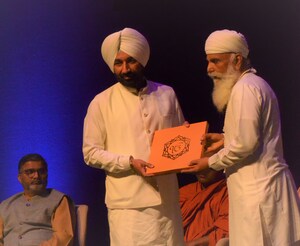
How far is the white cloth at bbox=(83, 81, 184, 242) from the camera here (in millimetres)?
4277

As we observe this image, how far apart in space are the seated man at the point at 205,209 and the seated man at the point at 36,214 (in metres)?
1.00

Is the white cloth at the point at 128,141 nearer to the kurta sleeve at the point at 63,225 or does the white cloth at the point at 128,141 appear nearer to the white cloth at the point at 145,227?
the white cloth at the point at 145,227

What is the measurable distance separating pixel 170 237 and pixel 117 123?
76cm

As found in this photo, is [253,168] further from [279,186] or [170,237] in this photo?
[170,237]

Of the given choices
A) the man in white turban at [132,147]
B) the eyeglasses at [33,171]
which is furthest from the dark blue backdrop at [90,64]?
the man in white turban at [132,147]

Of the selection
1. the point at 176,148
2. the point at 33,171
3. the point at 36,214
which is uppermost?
the point at 176,148

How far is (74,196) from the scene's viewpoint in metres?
6.13

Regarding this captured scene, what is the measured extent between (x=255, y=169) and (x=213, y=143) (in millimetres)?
453

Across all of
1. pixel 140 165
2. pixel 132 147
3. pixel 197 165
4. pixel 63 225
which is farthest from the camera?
pixel 63 225

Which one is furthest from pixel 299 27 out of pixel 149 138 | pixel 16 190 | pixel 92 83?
pixel 16 190

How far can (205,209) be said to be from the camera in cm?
583

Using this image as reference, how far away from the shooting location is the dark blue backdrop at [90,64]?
602 cm

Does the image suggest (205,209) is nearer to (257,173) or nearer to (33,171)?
(33,171)

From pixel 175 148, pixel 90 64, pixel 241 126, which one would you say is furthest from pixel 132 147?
pixel 90 64
